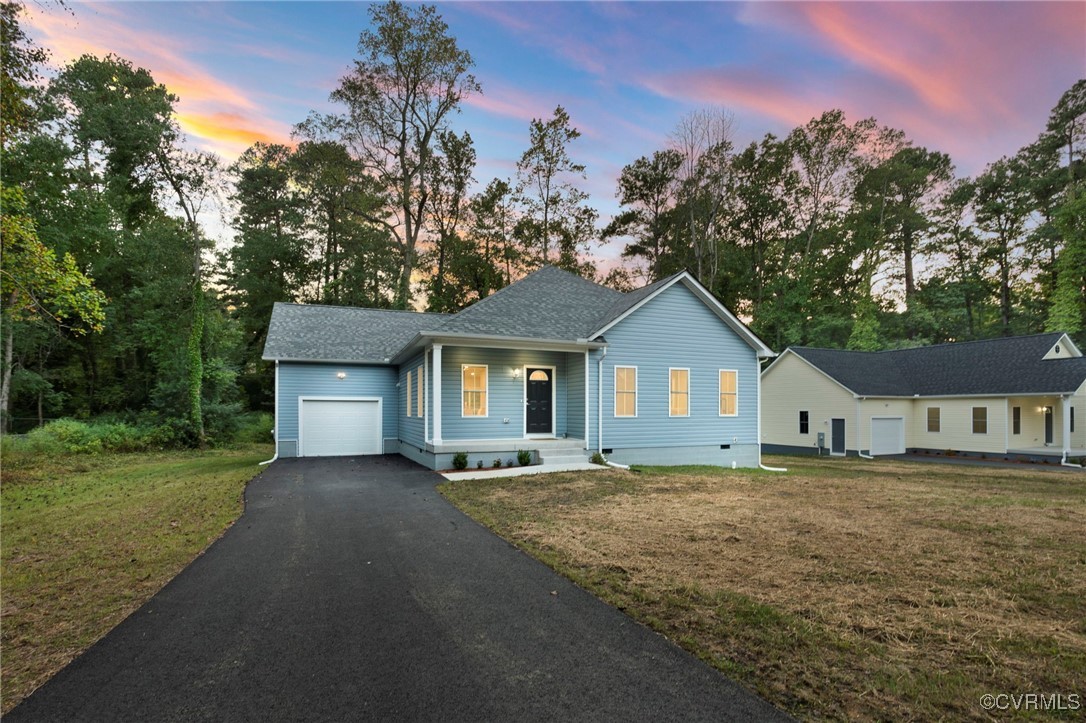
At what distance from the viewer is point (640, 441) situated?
13852 millimetres

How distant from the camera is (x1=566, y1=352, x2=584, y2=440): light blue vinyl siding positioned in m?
13.5

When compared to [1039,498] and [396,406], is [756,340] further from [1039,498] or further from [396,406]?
[396,406]

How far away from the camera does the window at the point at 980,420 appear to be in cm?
2090

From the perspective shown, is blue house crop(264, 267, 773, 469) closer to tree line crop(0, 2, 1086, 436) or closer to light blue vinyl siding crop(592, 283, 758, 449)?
light blue vinyl siding crop(592, 283, 758, 449)

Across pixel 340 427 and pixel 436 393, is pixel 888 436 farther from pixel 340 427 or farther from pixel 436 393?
pixel 340 427

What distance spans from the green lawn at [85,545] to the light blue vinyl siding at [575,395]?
8371mm

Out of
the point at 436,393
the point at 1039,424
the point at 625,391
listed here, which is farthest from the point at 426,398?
the point at 1039,424

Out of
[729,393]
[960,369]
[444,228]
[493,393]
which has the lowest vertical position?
[729,393]

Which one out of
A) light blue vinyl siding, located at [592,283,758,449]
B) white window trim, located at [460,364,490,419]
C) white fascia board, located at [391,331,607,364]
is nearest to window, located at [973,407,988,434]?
light blue vinyl siding, located at [592,283,758,449]

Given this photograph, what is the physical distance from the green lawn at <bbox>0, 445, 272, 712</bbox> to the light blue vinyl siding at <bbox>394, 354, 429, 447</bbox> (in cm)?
412

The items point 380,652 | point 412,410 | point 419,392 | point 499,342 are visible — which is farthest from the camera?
point 412,410

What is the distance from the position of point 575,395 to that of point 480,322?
139 inches

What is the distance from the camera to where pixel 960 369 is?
22672 millimetres

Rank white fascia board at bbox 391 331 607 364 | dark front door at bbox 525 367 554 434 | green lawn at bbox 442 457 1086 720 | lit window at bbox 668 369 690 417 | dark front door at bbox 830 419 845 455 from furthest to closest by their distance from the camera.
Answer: dark front door at bbox 830 419 845 455 → lit window at bbox 668 369 690 417 → dark front door at bbox 525 367 554 434 → white fascia board at bbox 391 331 607 364 → green lawn at bbox 442 457 1086 720
